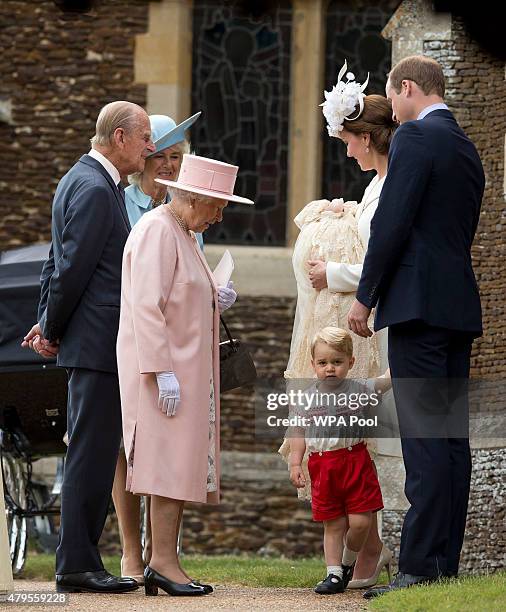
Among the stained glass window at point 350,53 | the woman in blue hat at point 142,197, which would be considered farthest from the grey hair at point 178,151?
the stained glass window at point 350,53

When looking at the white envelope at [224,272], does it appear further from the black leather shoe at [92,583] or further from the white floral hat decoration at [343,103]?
the black leather shoe at [92,583]

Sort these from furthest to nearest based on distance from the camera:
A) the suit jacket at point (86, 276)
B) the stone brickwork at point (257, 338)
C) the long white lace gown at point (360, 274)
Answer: the stone brickwork at point (257, 338) → the long white lace gown at point (360, 274) → the suit jacket at point (86, 276)

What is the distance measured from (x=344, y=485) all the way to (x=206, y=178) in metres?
1.42

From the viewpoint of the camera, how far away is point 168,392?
6172 mm

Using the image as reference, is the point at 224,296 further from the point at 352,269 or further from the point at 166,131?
the point at 166,131

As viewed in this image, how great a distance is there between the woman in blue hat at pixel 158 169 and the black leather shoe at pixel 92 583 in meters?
1.67

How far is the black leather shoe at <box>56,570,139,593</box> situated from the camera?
647 cm

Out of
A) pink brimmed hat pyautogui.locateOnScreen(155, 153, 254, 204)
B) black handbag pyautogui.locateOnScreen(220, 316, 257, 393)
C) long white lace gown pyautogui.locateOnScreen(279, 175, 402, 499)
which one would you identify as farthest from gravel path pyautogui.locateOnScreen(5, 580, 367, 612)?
pink brimmed hat pyautogui.locateOnScreen(155, 153, 254, 204)

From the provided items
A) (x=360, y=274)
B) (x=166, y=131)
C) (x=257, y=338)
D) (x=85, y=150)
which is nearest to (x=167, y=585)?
(x=360, y=274)

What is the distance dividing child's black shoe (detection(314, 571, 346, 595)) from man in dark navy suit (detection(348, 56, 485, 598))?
1.60ft

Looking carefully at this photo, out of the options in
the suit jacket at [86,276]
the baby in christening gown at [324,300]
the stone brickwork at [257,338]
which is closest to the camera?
the suit jacket at [86,276]

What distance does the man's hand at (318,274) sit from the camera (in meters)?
6.92

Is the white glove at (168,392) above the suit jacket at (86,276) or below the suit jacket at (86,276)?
below

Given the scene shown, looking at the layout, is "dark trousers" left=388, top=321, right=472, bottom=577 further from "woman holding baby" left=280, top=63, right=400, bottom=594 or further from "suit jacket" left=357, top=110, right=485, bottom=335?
"woman holding baby" left=280, top=63, right=400, bottom=594
